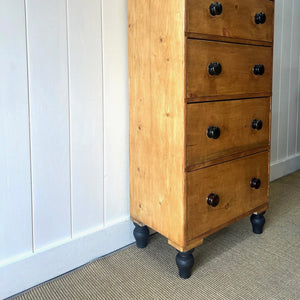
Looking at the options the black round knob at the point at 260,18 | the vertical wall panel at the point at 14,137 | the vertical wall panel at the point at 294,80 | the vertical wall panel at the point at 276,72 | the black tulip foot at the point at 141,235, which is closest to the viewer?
the vertical wall panel at the point at 14,137

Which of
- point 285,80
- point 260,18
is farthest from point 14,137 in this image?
point 285,80

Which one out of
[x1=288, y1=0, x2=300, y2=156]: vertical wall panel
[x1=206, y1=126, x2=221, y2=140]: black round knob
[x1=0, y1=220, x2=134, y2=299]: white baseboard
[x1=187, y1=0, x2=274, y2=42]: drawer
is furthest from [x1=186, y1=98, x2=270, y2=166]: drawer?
[x1=288, y1=0, x2=300, y2=156]: vertical wall panel

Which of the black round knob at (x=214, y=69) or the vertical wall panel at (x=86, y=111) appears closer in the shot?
the black round knob at (x=214, y=69)

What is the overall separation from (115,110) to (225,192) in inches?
21.0

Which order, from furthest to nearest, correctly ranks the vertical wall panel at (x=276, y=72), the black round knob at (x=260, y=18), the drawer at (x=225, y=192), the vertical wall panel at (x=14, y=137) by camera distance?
the vertical wall panel at (x=276, y=72) < the black round knob at (x=260, y=18) < the drawer at (x=225, y=192) < the vertical wall panel at (x=14, y=137)

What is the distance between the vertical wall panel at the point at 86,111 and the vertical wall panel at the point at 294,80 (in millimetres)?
1591

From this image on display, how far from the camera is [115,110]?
1305mm

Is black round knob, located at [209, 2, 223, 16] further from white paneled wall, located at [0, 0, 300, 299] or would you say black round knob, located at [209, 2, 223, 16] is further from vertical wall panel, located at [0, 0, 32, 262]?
vertical wall panel, located at [0, 0, 32, 262]

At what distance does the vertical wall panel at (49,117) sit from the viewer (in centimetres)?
107

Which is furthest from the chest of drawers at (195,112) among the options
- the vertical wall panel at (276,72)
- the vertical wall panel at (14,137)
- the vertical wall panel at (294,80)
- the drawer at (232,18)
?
the vertical wall panel at (294,80)

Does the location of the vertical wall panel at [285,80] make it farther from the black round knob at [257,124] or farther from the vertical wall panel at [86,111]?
the vertical wall panel at [86,111]

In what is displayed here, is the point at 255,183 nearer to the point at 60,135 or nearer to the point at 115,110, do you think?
the point at 115,110

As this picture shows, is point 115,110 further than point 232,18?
Yes

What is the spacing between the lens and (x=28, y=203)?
110 cm
